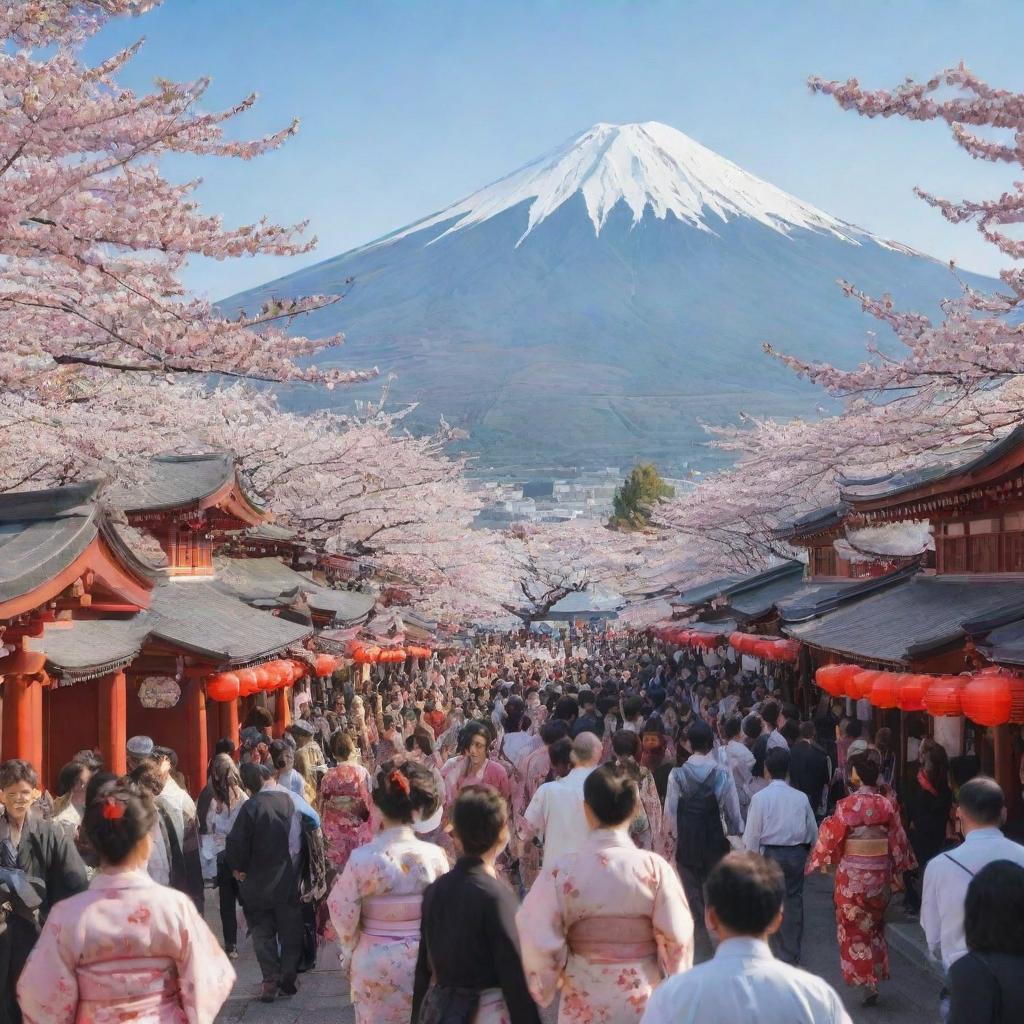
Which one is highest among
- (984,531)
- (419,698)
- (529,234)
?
(529,234)

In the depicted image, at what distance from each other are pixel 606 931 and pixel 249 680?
502 inches

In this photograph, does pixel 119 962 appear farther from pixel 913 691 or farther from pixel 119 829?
pixel 913 691

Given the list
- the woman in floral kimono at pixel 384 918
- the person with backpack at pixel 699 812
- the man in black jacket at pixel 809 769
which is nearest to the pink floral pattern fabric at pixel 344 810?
the person with backpack at pixel 699 812

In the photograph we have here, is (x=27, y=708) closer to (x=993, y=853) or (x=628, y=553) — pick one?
(x=993, y=853)

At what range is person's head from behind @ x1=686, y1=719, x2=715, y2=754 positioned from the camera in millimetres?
9141

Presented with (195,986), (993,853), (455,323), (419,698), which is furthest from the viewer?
(455,323)

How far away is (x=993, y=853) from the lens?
554cm

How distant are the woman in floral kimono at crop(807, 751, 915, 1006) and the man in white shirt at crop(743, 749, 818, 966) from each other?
1.44 ft

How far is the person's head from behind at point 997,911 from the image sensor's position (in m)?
3.85

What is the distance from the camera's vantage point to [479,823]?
482cm

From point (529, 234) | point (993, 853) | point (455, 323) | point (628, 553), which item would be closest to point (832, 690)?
point (993, 853)

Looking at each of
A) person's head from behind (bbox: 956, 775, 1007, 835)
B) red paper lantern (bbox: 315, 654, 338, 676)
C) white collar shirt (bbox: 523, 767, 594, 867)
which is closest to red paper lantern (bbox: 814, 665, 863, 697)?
white collar shirt (bbox: 523, 767, 594, 867)

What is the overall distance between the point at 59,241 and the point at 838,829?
5956 millimetres

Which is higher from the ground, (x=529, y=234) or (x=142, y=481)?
(x=529, y=234)
